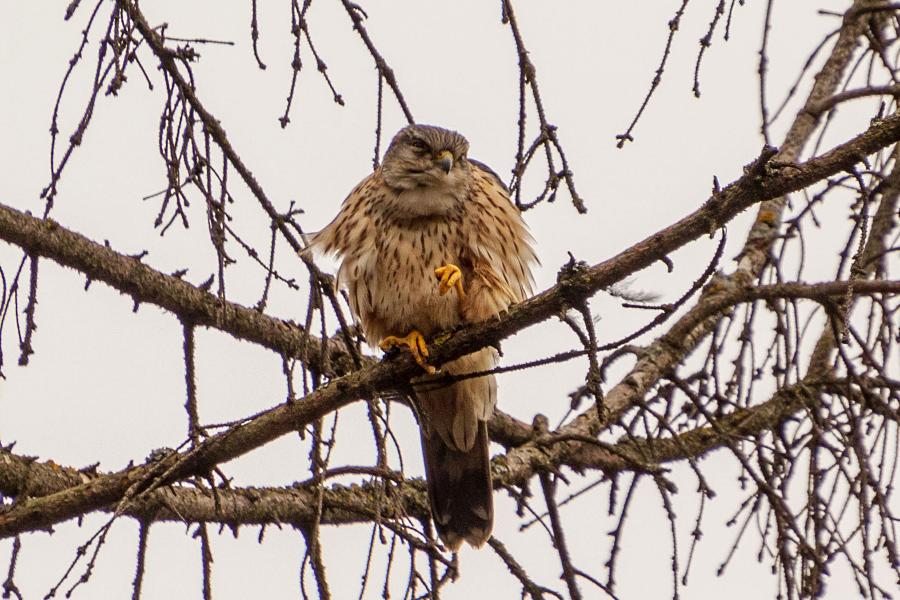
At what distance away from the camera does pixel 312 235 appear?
14.6ft

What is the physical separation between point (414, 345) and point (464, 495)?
39.4 inches

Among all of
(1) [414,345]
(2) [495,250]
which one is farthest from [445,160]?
(1) [414,345]

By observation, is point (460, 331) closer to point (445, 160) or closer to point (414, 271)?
point (414, 271)

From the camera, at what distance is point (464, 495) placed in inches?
169

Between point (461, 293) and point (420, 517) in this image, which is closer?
point (461, 293)

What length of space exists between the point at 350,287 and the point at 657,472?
1465 millimetres

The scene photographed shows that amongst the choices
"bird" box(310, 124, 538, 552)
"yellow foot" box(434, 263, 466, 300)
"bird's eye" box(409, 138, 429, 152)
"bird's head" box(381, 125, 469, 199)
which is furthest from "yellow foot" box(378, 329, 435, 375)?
"bird's eye" box(409, 138, 429, 152)

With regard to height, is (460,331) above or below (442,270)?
below

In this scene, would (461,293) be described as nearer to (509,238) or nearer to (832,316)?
(509,238)

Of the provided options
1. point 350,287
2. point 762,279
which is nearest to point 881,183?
point 762,279

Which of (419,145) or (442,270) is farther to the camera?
(419,145)

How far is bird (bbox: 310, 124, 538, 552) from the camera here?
392 centimetres

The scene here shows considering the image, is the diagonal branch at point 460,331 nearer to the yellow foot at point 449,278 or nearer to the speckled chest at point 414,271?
the yellow foot at point 449,278

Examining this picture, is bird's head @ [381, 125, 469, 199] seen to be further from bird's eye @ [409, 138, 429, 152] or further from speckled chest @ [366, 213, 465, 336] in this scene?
speckled chest @ [366, 213, 465, 336]
